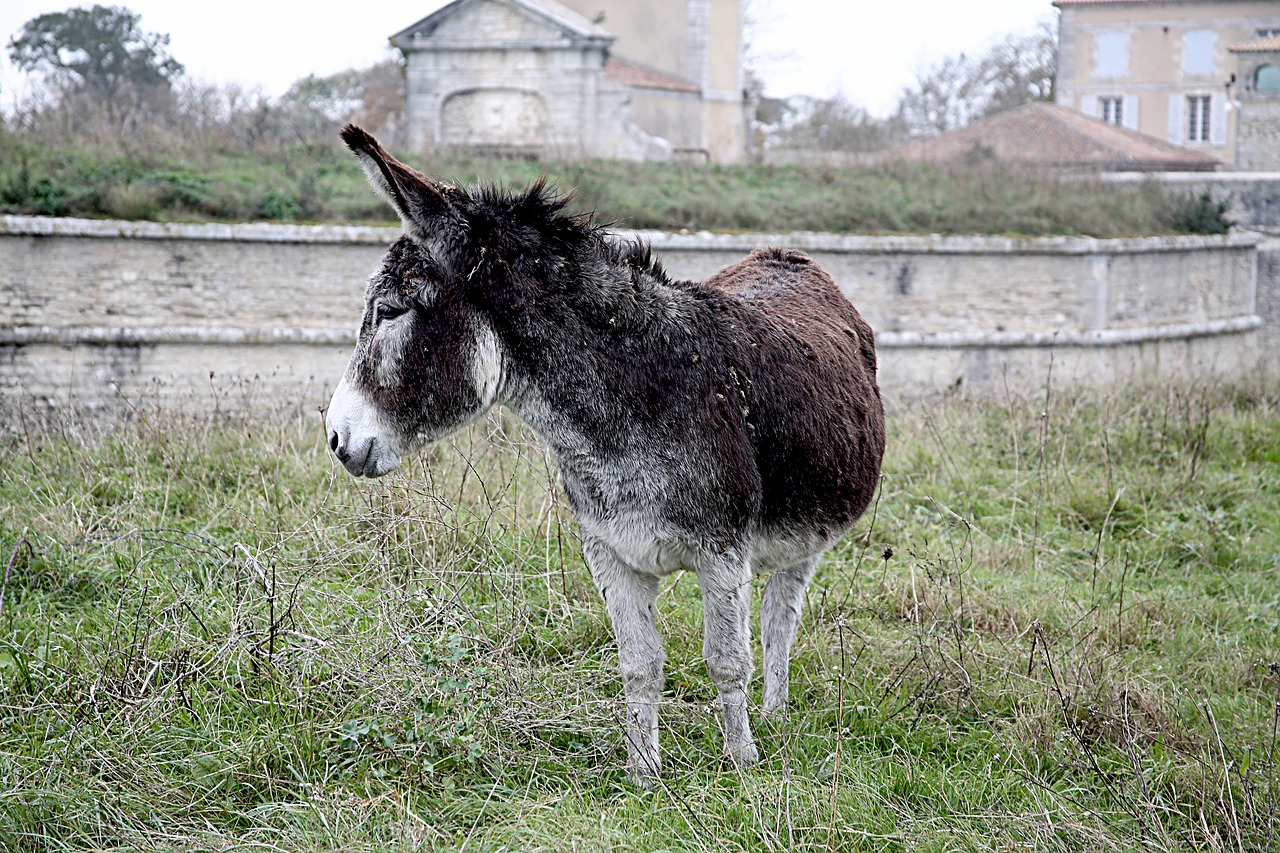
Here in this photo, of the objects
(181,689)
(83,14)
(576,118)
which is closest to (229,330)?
(181,689)

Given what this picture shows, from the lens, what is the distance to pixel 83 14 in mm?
30344

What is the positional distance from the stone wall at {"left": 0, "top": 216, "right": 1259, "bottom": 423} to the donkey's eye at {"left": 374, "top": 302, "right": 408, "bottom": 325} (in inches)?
272

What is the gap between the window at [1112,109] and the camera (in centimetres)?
4750

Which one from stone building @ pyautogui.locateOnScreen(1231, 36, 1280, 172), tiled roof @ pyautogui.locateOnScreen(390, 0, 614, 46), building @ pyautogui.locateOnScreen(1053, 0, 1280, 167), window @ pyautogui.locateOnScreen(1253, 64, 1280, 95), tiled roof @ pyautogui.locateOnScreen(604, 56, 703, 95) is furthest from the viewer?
building @ pyautogui.locateOnScreen(1053, 0, 1280, 167)

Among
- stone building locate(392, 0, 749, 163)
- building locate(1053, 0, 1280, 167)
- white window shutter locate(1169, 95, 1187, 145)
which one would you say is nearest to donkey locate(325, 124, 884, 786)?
stone building locate(392, 0, 749, 163)

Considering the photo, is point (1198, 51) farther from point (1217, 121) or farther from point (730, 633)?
point (730, 633)

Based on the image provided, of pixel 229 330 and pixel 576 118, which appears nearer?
pixel 229 330

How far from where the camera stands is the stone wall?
13023 millimetres

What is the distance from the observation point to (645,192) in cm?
1702

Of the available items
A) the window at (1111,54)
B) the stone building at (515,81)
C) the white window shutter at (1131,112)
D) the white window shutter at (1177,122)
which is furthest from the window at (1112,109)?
the stone building at (515,81)

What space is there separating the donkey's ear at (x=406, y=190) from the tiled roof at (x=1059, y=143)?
96.5 feet

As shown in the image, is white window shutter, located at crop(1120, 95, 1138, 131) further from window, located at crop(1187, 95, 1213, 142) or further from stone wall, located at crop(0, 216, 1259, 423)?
stone wall, located at crop(0, 216, 1259, 423)

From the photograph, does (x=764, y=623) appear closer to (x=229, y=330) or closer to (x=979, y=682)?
(x=979, y=682)

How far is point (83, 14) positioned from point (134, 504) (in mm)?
30757
